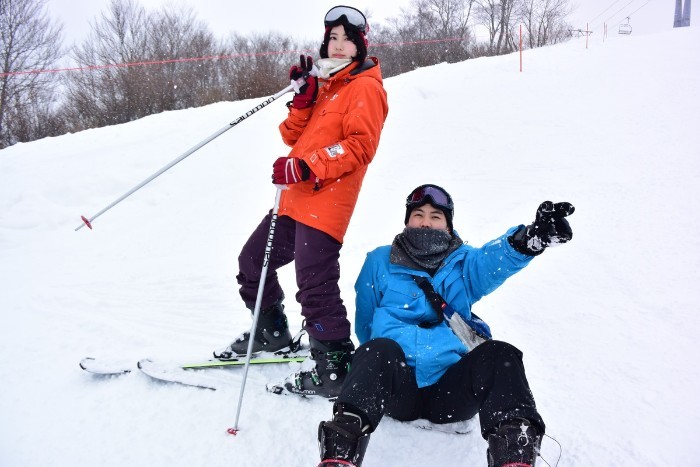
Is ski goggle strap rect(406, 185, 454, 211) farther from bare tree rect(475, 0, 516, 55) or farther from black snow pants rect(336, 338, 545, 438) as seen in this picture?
bare tree rect(475, 0, 516, 55)

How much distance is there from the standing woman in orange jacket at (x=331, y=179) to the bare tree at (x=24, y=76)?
1962 centimetres

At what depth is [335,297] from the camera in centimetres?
245

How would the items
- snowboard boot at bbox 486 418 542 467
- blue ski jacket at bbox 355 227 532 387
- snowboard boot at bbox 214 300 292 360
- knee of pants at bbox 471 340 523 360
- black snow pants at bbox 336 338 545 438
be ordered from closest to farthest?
1. snowboard boot at bbox 486 418 542 467
2. black snow pants at bbox 336 338 545 438
3. knee of pants at bbox 471 340 523 360
4. blue ski jacket at bbox 355 227 532 387
5. snowboard boot at bbox 214 300 292 360

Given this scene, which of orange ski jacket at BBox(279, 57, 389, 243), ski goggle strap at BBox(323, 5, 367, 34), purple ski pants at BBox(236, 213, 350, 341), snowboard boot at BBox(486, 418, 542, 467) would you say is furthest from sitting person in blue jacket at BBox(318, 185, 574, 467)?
ski goggle strap at BBox(323, 5, 367, 34)

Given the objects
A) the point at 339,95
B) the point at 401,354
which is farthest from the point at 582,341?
the point at 339,95

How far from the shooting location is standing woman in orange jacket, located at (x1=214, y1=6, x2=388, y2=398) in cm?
231

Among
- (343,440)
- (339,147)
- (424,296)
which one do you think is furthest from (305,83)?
(343,440)

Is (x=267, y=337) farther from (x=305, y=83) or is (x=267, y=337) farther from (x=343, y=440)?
(x=305, y=83)

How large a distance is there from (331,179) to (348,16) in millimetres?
900

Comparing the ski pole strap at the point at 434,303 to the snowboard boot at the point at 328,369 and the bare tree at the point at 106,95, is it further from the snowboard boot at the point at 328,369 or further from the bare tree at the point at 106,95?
the bare tree at the point at 106,95

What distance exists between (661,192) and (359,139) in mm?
5257

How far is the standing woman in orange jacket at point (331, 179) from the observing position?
231 cm

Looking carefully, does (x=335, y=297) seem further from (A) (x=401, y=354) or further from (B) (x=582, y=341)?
(B) (x=582, y=341)

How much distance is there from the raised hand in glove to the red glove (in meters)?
0.57
